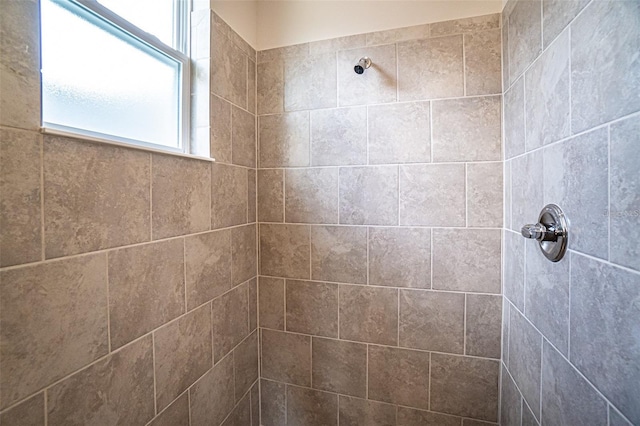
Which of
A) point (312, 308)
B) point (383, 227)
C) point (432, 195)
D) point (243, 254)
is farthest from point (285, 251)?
point (432, 195)

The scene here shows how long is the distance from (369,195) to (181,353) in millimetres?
975

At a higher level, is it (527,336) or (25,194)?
(25,194)

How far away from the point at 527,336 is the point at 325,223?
2.85 ft

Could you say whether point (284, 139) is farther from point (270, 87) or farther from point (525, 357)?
point (525, 357)

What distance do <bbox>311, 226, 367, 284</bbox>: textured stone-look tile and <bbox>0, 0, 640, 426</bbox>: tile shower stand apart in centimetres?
1

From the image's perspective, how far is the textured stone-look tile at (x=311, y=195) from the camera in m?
1.34

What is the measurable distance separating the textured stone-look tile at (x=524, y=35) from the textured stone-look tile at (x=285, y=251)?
3.46 feet

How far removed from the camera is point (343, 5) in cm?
131

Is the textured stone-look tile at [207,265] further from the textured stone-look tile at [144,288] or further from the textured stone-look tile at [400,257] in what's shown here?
the textured stone-look tile at [400,257]

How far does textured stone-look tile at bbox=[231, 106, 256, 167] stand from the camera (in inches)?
50.4

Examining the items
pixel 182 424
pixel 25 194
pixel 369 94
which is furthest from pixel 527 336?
pixel 25 194

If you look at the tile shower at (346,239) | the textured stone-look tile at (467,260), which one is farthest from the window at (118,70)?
the textured stone-look tile at (467,260)

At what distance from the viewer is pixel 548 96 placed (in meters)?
0.79

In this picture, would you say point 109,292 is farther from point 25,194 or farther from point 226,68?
point 226,68
